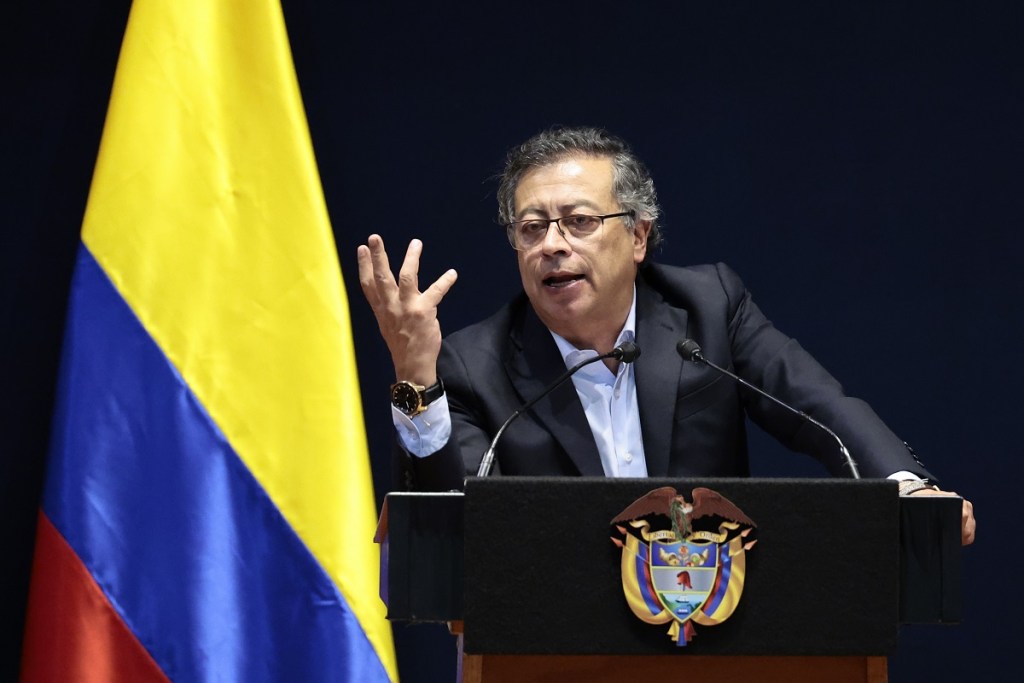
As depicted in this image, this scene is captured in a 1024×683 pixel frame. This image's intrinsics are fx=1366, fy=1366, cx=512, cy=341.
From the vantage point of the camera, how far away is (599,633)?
64.8 inches

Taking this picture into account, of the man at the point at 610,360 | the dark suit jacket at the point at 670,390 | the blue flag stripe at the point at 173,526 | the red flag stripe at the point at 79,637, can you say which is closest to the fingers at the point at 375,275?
the man at the point at 610,360

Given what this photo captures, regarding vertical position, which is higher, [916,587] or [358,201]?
[358,201]

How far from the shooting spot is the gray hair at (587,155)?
103 inches

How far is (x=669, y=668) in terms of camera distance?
1.69 metres

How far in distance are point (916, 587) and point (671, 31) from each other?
6.94 feet

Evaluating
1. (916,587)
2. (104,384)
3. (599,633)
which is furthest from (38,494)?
(916,587)

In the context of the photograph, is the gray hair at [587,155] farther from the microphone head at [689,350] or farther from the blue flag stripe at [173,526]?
the blue flag stripe at [173,526]

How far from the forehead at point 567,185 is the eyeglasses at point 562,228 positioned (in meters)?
0.03

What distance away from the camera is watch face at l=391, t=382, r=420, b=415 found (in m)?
2.03

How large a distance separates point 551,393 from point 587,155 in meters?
0.49

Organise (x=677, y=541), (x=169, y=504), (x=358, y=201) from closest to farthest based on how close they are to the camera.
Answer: (x=677, y=541), (x=169, y=504), (x=358, y=201)

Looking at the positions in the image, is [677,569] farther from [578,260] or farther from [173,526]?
[173,526]

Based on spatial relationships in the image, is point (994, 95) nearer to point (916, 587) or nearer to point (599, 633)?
point (916, 587)

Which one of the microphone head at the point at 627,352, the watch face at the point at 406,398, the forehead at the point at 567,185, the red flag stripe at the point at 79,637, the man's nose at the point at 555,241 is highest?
the forehead at the point at 567,185
